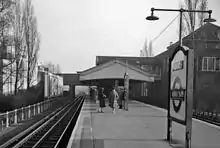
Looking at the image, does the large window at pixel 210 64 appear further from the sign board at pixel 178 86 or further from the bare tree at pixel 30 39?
the sign board at pixel 178 86

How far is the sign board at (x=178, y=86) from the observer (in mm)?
7172

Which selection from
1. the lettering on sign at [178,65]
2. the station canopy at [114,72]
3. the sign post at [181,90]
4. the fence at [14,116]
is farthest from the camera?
the station canopy at [114,72]

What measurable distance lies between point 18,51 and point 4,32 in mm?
3436

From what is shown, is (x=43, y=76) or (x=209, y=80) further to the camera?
(x=43, y=76)

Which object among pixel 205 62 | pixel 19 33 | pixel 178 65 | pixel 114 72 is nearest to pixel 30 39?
pixel 19 33

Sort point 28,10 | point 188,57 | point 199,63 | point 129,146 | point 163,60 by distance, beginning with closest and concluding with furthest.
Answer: point 188,57
point 129,146
point 28,10
point 199,63
point 163,60

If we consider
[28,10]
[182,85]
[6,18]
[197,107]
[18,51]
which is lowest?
[197,107]

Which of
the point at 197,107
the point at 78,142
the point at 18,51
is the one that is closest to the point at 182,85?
the point at 78,142

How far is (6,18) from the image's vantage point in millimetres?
18828

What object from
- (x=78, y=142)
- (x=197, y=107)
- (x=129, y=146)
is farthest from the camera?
(x=197, y=107)

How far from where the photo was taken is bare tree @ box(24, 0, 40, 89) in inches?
1225

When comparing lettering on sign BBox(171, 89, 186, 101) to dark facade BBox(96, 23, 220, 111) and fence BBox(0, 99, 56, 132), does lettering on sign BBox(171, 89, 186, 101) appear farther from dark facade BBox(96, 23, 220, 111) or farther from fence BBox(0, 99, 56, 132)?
dark facade BBox(96, 23, 220, 111)

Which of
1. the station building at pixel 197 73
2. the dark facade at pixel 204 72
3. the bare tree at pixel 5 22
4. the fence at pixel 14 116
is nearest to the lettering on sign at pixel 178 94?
the fence at pixel 14 116

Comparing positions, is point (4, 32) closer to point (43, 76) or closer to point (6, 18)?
point (6, 18)
